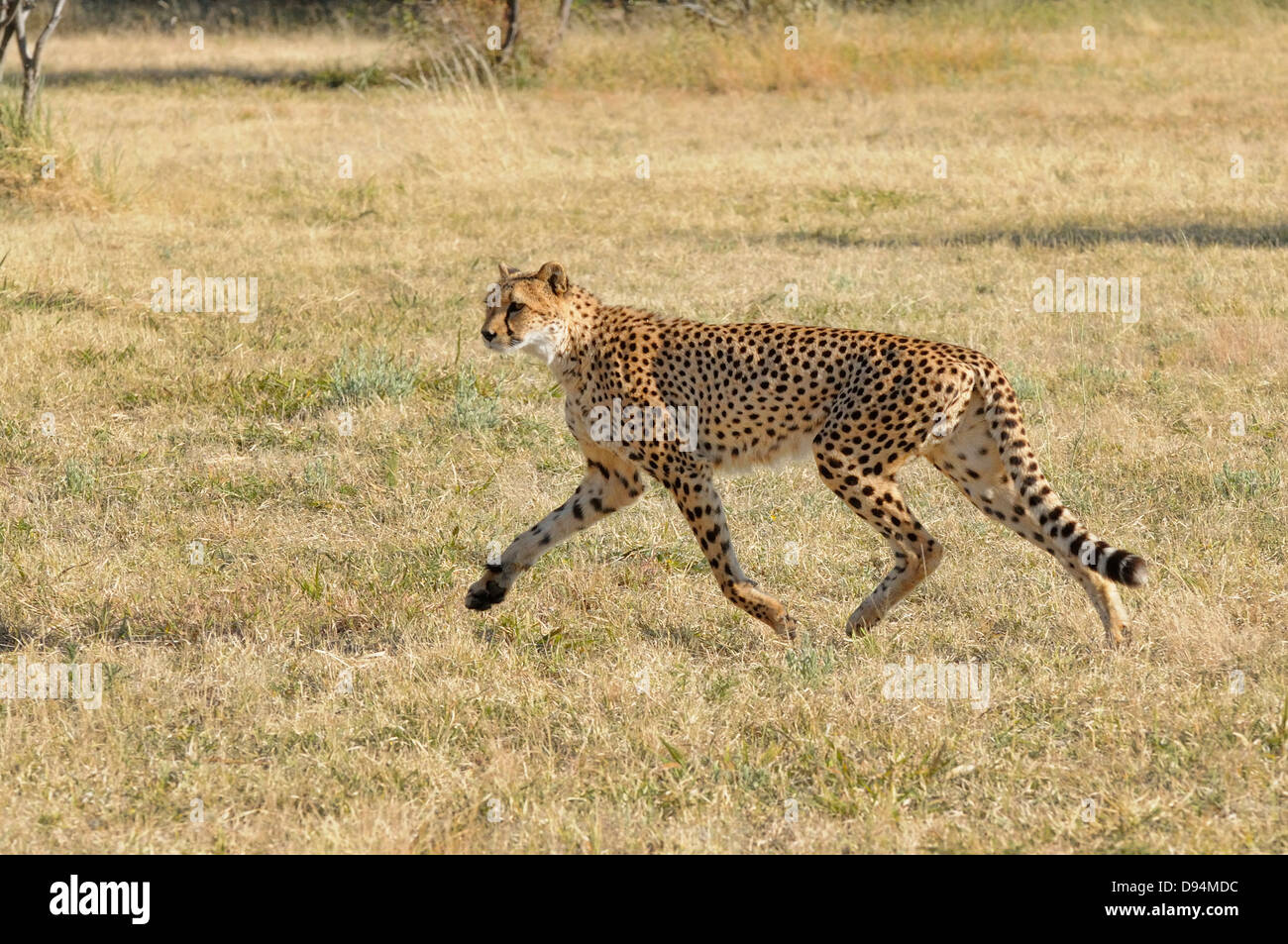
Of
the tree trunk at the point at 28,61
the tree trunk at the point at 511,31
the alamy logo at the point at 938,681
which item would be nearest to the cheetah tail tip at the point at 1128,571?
the alamy logo at the point at 938,681

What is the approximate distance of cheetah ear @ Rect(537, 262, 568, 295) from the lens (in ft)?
16.8

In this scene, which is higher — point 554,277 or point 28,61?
point 554,277

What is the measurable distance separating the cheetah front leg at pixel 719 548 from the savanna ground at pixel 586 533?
4.8 inches

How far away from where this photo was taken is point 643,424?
15.9 ft

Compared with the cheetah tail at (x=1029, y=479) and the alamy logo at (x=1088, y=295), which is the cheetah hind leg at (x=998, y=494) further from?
the alamy logo at (x=1088, y=295)

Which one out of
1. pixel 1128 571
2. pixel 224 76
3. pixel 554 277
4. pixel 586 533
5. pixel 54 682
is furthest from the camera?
pixel 224 76

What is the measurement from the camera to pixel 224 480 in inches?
243

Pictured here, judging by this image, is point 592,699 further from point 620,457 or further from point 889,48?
point 889,48

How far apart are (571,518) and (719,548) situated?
1.74 feet

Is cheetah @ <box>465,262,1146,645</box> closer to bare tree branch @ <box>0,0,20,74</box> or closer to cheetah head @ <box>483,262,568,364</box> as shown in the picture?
cheetah head @ <box>483,262,568,364</box>

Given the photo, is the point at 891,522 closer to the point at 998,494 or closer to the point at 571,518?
the point at 998,494

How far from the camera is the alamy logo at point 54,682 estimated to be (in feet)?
14.1

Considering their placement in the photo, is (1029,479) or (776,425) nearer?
(1029,479)

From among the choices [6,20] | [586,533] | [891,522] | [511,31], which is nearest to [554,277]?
[586,533]
